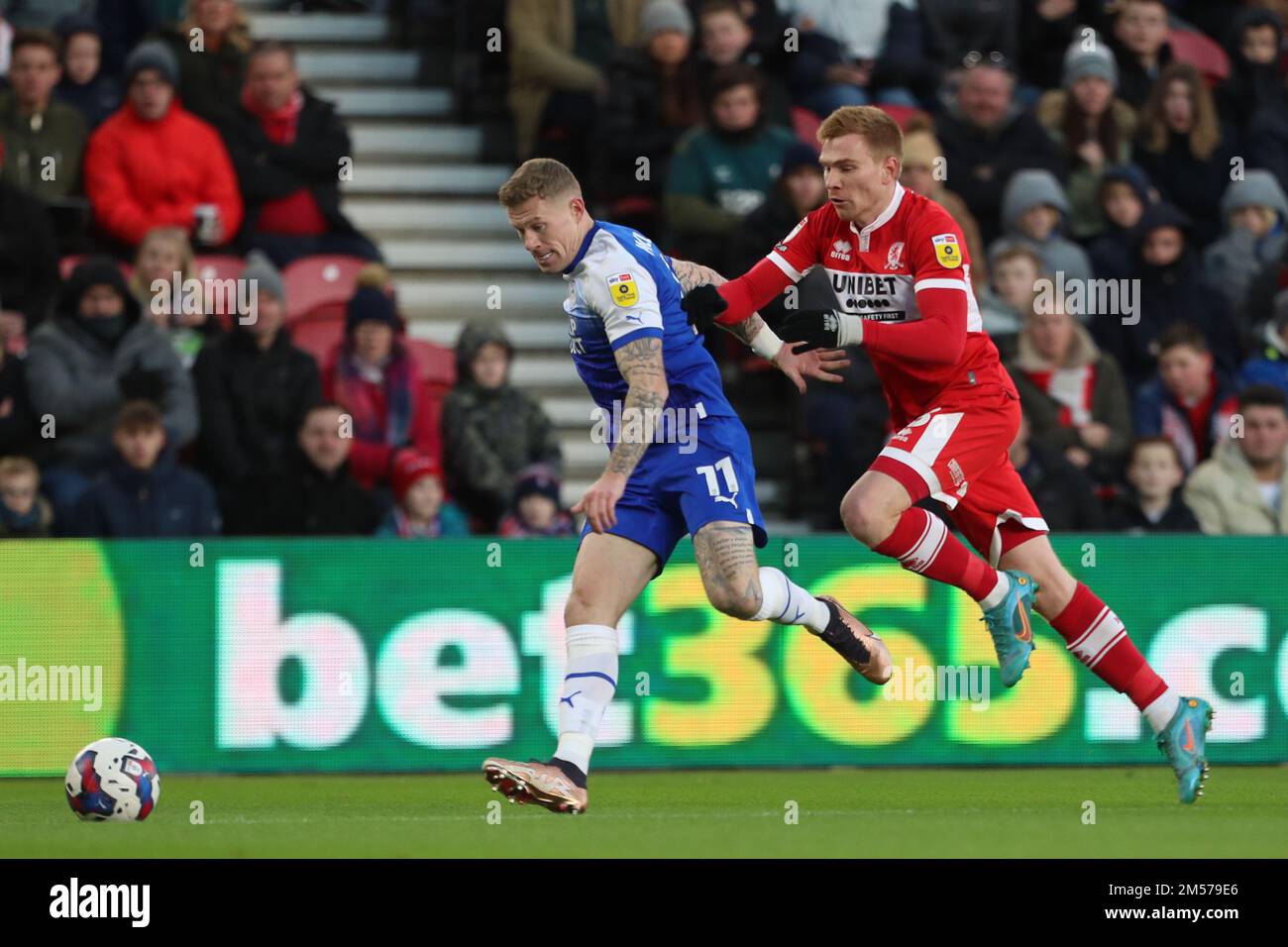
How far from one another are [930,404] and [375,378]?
208 inches

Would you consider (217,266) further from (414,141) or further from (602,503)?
(602,503)

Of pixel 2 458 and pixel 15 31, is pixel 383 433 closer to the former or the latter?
pixel 2 458

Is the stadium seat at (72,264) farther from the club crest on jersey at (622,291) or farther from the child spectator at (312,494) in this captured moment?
the club crest on jersey at (622,291)

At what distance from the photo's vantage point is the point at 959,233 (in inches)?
363

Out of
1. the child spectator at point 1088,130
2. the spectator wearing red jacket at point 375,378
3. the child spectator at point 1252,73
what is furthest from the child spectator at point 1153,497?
the child spectator at point 1252,73

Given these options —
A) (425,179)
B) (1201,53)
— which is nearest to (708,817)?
(425,179)

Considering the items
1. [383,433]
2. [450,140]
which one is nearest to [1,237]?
[383,433]

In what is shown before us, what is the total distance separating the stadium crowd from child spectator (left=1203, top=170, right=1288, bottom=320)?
2 centimetres

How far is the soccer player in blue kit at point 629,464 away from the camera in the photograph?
8.39m

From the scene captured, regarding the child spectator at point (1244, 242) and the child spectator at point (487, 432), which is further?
the child spectator at point (1244, 242)

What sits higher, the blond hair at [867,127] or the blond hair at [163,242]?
the blond hair at [163,242]

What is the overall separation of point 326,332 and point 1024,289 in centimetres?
436

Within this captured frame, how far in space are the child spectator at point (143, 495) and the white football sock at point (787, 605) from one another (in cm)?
479

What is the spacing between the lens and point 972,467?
921cm
